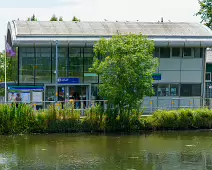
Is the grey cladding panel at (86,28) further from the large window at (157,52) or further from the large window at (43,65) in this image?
the large window at (157,52)

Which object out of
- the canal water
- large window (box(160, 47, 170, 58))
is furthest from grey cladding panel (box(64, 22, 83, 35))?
the canal water

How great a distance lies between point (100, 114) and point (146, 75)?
3.67 metres

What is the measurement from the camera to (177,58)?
4231 centimetres

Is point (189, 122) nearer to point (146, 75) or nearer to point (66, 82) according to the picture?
point (146, 75)

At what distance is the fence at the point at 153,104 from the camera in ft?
111

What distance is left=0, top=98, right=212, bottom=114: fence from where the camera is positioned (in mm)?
33844

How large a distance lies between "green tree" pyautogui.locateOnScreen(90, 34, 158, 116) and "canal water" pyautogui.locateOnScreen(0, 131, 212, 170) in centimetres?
256

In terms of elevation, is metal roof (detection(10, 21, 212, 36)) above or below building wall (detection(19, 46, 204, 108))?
above

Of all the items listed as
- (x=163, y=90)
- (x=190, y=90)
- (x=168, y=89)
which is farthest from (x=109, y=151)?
(x=190, y=90)

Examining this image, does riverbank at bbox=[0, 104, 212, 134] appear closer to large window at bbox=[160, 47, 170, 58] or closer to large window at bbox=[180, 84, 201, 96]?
large window at bbox=[180, 84, 201, 96]

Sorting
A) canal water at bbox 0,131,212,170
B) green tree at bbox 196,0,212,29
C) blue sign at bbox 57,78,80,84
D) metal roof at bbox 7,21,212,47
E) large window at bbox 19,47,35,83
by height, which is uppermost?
green tree at bbox 196,0,212,29

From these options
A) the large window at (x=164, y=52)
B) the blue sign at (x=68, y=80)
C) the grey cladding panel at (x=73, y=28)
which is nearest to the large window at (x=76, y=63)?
the blue sign at (x=68, y=80)

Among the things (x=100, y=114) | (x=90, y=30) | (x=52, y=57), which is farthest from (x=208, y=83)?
(x=100, y=114)

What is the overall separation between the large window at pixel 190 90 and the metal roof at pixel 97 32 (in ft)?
10.8
